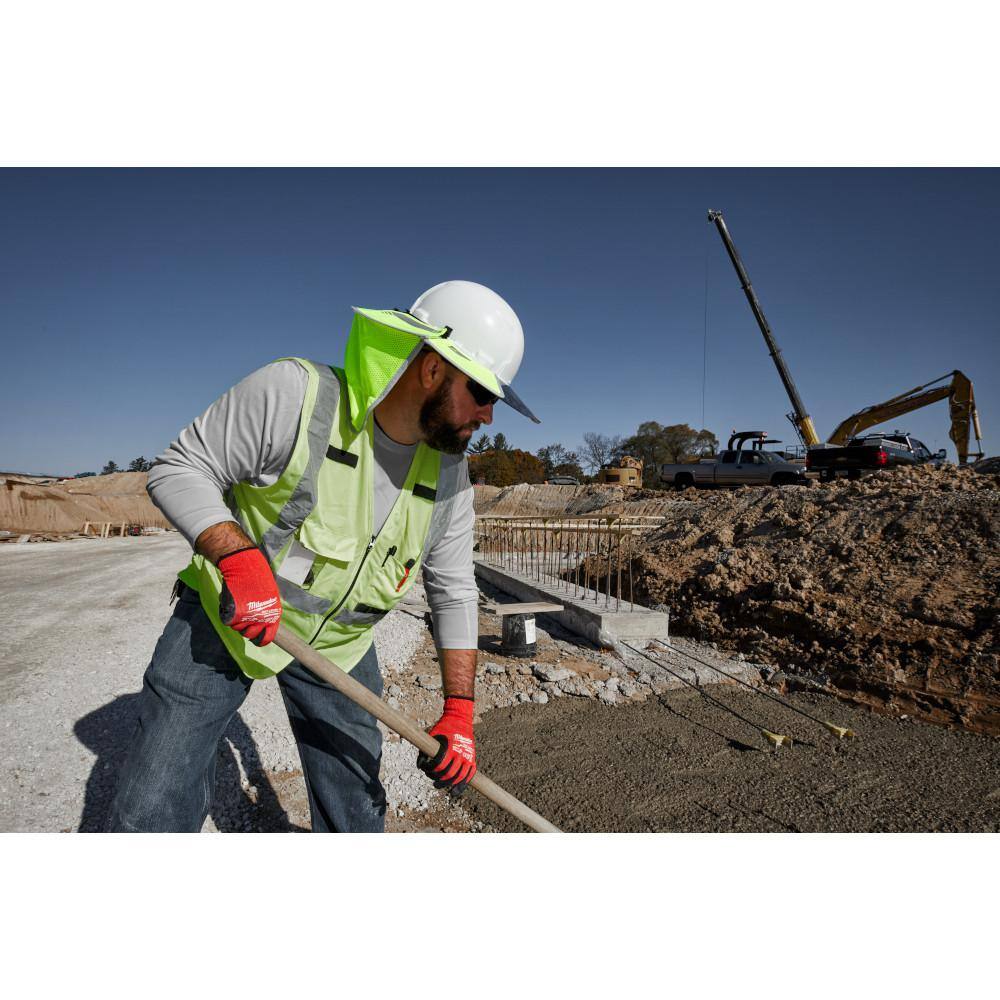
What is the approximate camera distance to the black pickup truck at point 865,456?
13.3 meters

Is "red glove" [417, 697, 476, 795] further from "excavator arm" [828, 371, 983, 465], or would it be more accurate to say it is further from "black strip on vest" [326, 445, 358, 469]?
"excavator arm" [828, 371, 983, 465]

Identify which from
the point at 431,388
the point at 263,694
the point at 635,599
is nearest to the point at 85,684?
the point at 263,694

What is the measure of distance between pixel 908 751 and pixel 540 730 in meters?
2.32

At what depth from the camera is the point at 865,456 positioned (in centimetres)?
1339

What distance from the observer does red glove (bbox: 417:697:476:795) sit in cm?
190

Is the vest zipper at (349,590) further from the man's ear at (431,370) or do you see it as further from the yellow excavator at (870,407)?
the yellow excavator at (870,407)

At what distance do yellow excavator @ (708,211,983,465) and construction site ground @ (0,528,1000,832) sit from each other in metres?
12.6

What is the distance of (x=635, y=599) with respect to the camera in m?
7.97

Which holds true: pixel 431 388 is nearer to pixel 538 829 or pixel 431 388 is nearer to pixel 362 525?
pixel 362 525

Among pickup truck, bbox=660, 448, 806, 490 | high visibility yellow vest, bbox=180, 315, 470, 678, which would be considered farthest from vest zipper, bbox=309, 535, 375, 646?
pickup truck, bbox=660, 448, 806, 490

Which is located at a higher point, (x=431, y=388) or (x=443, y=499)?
(x=431, y=388)

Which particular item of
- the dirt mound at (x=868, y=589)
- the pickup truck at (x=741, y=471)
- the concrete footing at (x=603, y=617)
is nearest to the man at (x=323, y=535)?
the concrete footing at (x=603, y=617)

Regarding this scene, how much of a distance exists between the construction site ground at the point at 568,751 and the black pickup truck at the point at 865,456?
10.1 meters

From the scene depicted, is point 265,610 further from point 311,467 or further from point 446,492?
point 446,492
